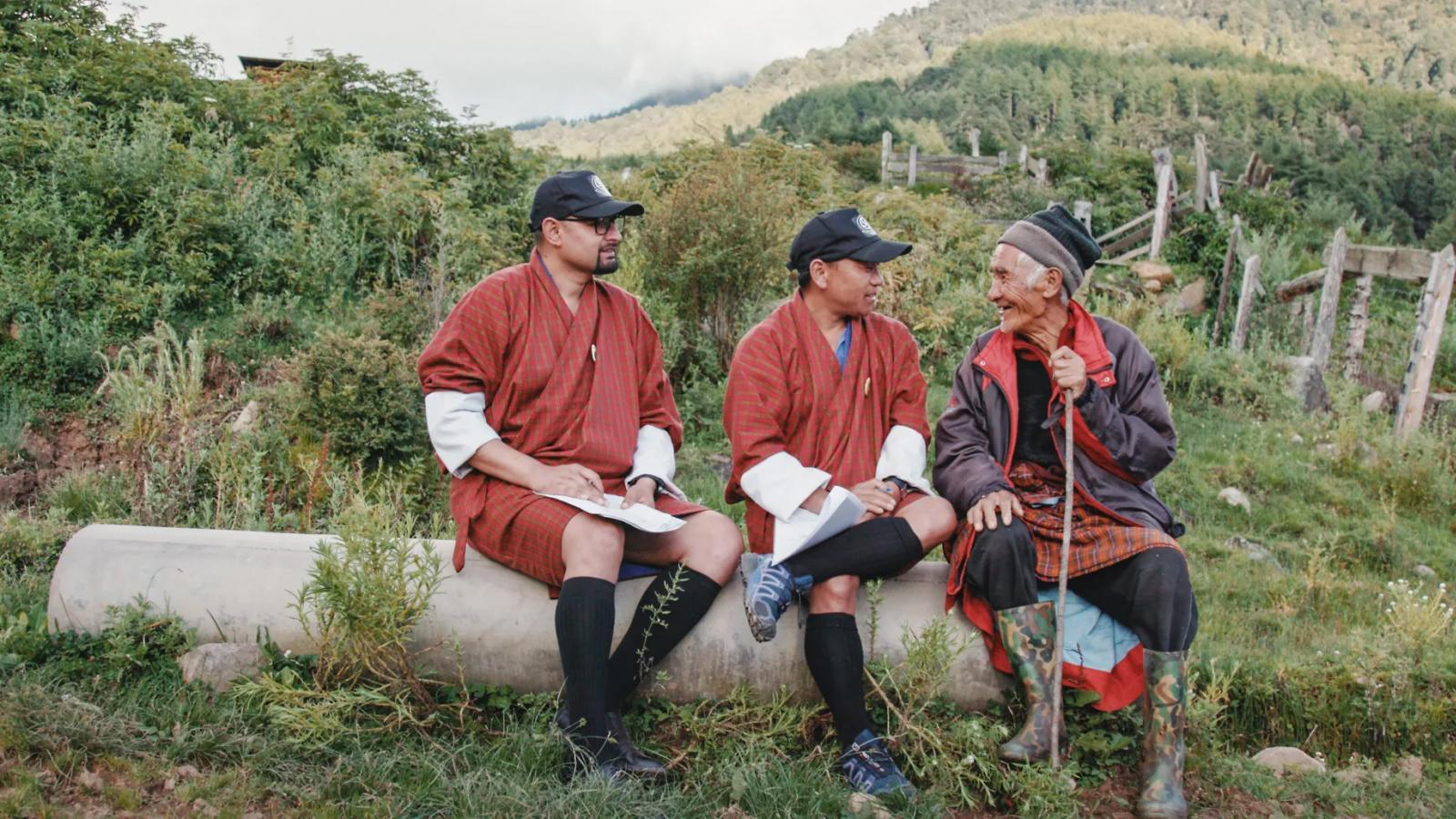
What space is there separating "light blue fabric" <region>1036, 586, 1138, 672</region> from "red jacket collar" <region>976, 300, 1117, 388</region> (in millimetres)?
724

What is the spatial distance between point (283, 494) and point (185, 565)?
1.57 m

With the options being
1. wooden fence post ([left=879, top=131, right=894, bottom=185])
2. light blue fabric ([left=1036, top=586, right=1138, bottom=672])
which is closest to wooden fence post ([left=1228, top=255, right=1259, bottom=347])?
light blue fabric ([left=1036, top=586, right=1138, bottom=672])

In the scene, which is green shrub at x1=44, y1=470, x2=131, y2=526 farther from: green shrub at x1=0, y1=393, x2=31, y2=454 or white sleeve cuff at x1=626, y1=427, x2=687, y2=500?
white sleeve cuff at x1=626, y1=427, x2=687, y2=500

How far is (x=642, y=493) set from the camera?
348cm

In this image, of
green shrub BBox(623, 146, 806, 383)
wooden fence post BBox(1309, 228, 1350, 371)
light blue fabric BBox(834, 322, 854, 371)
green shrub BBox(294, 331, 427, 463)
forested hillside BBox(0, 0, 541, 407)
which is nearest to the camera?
light blue fabric BBox(834, 322, 854, 371)

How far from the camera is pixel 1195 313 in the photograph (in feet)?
43.8

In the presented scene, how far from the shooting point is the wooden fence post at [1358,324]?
9.82 m

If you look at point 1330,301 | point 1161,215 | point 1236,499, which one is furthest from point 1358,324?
point 1161,215

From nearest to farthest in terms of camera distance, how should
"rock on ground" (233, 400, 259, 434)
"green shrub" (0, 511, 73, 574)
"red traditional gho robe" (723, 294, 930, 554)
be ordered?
1. "red traditional gho robe" (723, 294, 930, 554)
2. "green shrub" (0, 511, 73, 574)
3. "rock on ground" (233, 400, 259, 434)

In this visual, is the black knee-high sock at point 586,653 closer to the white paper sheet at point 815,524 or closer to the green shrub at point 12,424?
the white paper sheet at point 815,524

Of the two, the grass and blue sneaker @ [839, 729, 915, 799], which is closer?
the grass

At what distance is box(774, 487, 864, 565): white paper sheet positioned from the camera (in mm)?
3311

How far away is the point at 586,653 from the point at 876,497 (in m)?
1.10

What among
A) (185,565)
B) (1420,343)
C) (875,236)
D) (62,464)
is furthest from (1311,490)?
(62,464)
